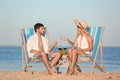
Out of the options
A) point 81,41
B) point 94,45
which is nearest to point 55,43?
point 81,41

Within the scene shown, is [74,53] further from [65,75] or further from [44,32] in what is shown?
[44,32]

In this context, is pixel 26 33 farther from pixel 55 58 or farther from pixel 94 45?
pixel 94 45

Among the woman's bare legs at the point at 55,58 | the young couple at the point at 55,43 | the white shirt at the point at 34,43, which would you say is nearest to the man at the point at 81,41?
the young couple at the point at 55,43

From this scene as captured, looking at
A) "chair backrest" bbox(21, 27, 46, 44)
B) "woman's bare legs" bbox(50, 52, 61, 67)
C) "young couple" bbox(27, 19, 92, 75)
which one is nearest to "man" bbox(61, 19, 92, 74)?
"young couple" bbox(27, 19, 92, 75)

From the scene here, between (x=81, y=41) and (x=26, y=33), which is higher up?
(x=26, y=33)

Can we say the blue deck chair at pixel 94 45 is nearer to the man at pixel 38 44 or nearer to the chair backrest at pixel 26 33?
the man at pixel 38 44

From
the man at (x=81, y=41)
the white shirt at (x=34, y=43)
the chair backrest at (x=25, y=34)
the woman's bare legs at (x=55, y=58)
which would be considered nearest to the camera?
the man at (x=81, y=41)

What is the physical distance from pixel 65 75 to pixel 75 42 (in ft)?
2.82

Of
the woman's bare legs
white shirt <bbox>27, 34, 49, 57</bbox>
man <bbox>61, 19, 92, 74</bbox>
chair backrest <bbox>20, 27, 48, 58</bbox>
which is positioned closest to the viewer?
man <bbox>61, 19, 92, 74</bbox>

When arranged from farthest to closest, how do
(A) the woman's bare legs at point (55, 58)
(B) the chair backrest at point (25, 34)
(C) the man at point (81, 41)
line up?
(B) the chair backrest at point (25, 34), (A) the woman's bare legs at point (55, 58), (C) the man at point (81, 41)

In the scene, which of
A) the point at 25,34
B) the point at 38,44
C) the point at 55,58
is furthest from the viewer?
the point at 25,34

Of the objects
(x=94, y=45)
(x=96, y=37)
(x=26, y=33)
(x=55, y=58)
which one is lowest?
(x=55, y=58)

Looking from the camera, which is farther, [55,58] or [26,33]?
[26,33]

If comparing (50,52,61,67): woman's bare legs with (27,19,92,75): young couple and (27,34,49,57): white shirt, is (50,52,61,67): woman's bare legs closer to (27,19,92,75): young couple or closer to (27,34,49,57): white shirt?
(27,19,92,75): young couple
